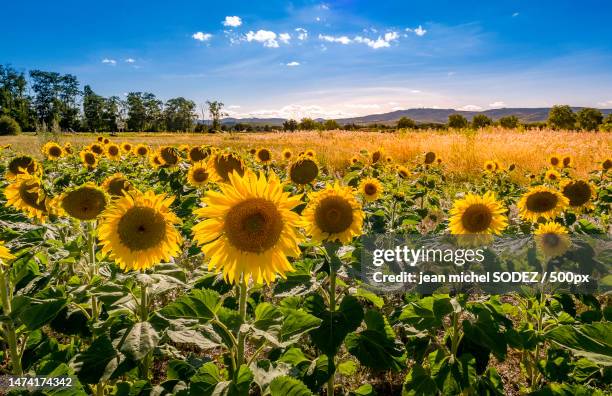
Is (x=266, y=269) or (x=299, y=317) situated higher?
(x=266, y=269)

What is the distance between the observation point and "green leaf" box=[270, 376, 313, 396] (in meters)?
1.50

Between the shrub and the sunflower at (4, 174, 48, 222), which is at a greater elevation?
the shrub

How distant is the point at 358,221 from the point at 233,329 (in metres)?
0.84

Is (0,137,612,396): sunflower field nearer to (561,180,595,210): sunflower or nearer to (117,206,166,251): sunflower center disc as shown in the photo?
(117,206,166,251): sunflower center disc

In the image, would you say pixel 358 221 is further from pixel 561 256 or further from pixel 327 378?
pixel 561 256

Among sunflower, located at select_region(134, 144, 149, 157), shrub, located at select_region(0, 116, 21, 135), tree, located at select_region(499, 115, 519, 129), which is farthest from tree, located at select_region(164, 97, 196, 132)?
sunflower, located at select_region(134, 144, 149, 157)

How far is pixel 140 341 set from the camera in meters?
1.59

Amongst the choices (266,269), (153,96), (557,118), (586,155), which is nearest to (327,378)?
(266,269)

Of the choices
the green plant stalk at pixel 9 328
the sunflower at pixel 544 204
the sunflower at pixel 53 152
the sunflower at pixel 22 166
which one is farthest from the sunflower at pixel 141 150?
the sunflower at pixel 544 204

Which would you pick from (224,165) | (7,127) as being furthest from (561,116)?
(7,127)

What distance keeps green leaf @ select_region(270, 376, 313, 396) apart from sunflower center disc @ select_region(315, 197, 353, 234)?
29.8 inches

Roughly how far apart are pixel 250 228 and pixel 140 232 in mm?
581

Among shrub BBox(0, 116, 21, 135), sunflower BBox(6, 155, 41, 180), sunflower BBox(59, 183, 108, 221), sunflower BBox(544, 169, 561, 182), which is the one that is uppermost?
shrub BBox(0, 116, 21, 135)

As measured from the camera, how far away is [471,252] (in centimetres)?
262
